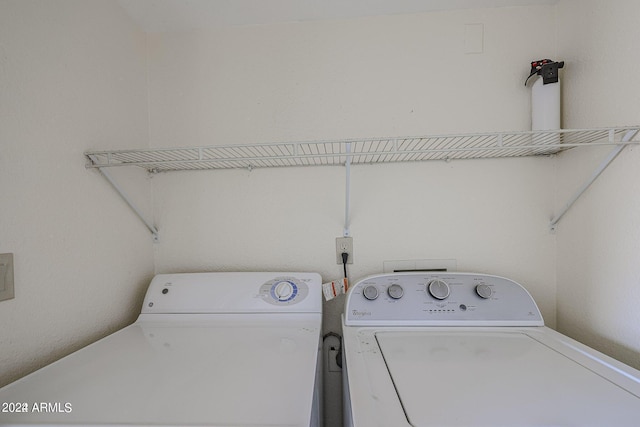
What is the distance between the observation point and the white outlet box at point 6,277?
65 cm

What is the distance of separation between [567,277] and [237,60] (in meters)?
1.67

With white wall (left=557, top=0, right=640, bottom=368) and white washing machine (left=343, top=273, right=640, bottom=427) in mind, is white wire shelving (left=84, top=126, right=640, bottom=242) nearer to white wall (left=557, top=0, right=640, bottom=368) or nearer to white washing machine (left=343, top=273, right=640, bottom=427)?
white wall (left=557, top=0, right=640, bottom=368)

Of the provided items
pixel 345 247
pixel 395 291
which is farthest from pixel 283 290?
pixel 395 291

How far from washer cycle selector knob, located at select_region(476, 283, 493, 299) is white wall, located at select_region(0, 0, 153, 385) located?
1.35m

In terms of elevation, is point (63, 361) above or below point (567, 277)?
below

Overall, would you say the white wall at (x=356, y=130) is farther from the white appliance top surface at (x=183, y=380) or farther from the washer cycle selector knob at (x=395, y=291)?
the white appliance top surface at (x=183, y=380)

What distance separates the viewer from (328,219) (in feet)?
3.84

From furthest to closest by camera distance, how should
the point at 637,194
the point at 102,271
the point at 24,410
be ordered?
the point at 102,271, the point at 637,194, the point at 24,410

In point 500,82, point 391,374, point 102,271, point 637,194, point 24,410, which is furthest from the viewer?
point 500,82

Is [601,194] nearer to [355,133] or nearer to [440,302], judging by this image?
[440,302]

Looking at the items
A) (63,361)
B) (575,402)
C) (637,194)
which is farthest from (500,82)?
(63,361)

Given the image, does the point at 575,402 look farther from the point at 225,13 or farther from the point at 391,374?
the point at 225,13

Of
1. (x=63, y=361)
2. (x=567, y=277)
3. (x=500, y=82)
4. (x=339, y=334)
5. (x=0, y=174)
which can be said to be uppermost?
(x=500, y=82)

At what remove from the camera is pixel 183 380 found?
0.62m
